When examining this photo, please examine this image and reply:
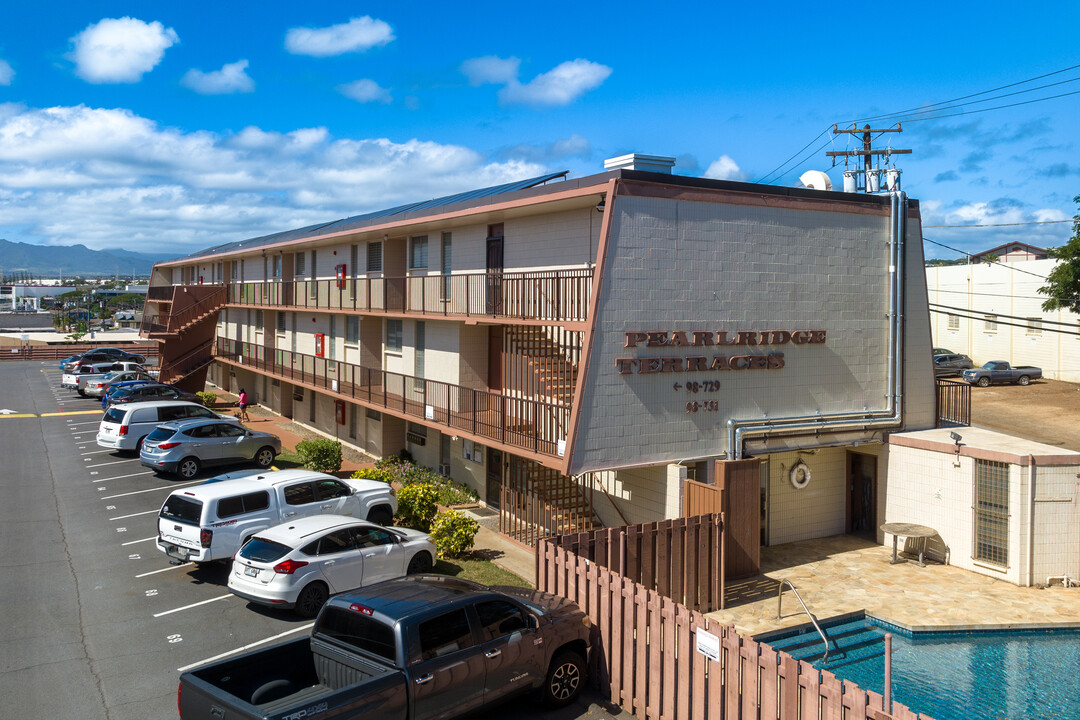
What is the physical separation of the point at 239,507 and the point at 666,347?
932 cm

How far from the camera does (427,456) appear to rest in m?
26.2

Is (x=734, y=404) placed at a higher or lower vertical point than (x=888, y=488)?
higher

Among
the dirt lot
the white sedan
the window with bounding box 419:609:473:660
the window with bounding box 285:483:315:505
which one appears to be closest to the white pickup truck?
the window with bounding box 285:483:315:505

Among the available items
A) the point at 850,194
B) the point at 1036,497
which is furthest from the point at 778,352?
the point at 1036,497

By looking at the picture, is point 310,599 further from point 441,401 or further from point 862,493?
point 862,493

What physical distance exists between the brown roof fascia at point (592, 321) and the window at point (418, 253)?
10473 millimetres

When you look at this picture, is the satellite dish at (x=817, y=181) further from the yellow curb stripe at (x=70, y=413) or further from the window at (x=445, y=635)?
the yellow curb stripe at (x=70, y=413)

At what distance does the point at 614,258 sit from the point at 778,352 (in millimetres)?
5125

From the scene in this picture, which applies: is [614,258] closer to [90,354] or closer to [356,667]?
[356,667]

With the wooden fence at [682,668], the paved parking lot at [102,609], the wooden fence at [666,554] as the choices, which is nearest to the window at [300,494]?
the paved parking lot at [102,609]

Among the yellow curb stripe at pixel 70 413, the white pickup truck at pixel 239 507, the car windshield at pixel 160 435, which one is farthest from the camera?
the yellow curb stripe at pixel 70 413

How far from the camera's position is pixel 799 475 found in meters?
19.4

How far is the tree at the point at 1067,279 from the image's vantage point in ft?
128

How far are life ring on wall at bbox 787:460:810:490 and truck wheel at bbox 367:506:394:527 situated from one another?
984 cm
